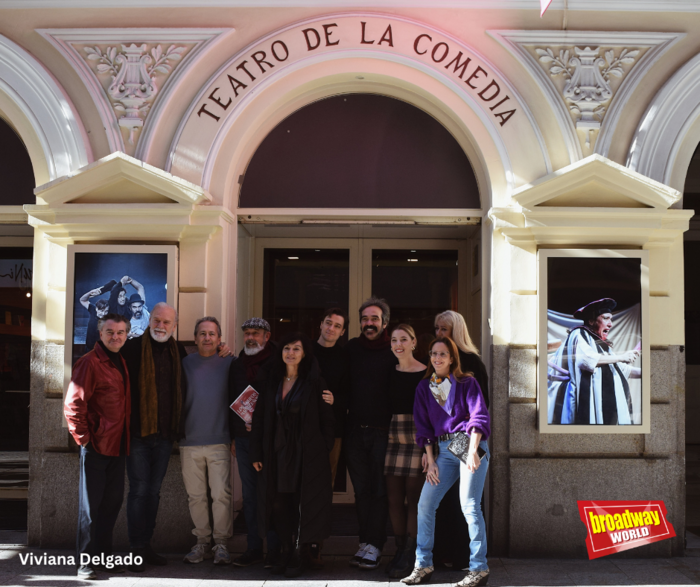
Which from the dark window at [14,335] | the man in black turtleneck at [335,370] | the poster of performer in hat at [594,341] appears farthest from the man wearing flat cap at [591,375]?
the dark window at [14,335]

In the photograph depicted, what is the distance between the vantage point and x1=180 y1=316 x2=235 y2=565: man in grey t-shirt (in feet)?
17.2

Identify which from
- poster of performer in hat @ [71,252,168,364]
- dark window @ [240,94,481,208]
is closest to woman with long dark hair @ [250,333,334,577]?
poster of performer in hat @ [71,252,168,364]

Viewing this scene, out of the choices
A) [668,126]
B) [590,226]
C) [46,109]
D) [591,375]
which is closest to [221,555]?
[591,375]

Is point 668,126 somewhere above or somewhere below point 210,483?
above

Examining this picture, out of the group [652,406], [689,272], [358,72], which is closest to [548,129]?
[358,72]

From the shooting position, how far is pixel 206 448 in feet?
17.3

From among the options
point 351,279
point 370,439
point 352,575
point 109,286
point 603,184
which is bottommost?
point 352,575

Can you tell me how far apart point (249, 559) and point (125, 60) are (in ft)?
13.7

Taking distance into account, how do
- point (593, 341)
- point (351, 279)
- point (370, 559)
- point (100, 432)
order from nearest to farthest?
1. point (100, 432)
2. point (370, 559)
3. point (593, 341)
4. point (351, 279)

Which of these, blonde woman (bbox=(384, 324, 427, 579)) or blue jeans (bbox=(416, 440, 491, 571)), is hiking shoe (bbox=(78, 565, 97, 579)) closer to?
blonde woman (bbox=(384, 324, 427, 579))

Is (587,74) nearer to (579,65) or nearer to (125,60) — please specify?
(579,65)

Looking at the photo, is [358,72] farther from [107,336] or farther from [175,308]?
[107,336]

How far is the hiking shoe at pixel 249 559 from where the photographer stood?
16.9 ft

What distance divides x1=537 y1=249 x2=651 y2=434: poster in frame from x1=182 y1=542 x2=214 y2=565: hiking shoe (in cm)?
278
